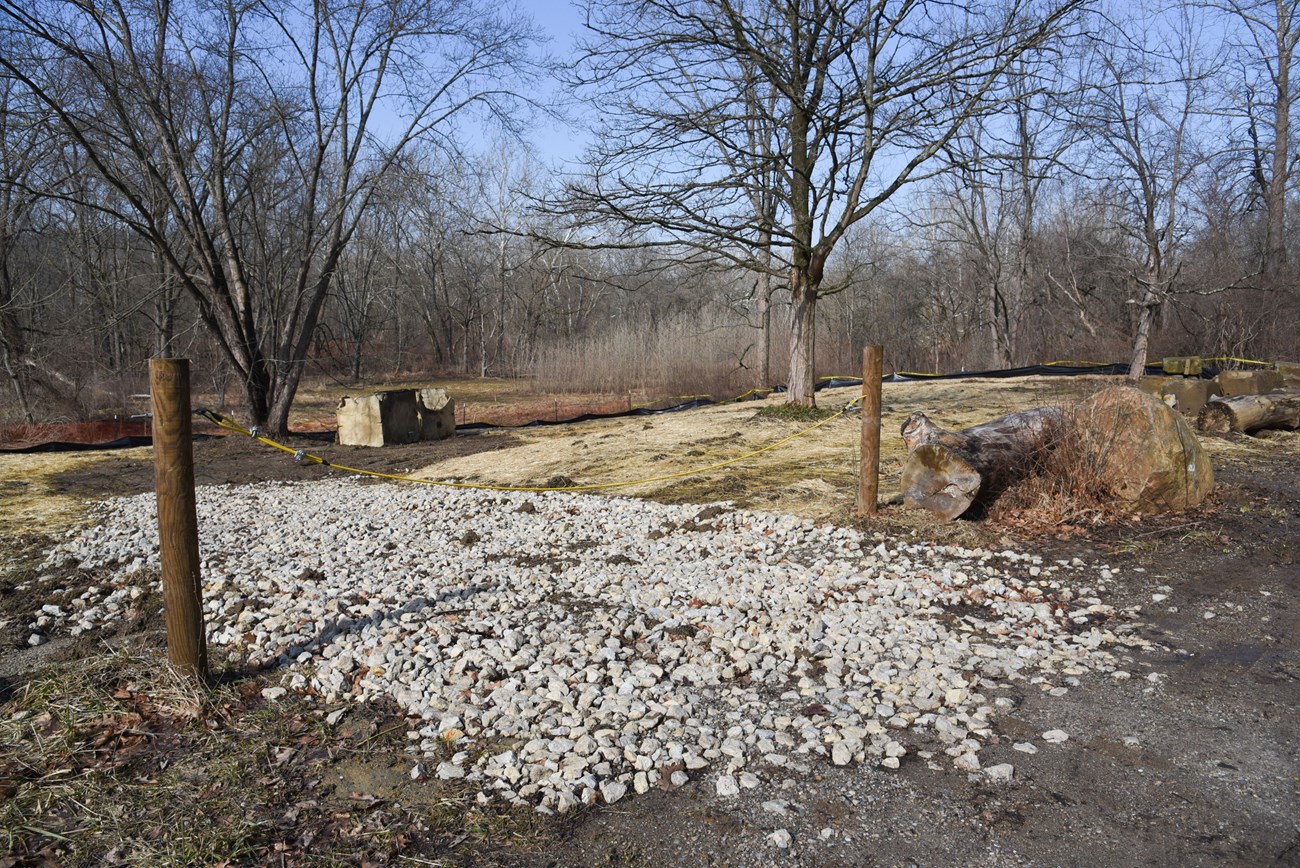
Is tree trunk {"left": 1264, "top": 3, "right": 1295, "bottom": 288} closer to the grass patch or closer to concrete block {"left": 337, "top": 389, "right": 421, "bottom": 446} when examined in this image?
concrete block {"left": 337, "top": 389, "right": 421, "bottom": 446}

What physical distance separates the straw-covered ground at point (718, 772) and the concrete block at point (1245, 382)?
26.7ft

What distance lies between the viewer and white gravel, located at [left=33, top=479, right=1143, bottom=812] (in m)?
3.32

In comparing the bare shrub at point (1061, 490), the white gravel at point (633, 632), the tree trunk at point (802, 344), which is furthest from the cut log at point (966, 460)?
Answer: the tree trunk at point (802, 344)

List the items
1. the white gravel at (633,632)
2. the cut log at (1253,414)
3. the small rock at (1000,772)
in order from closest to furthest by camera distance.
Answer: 1. the small rock at (1000,772)
2. the white gravel at (633,632)
3. the cut log at (1253,414)

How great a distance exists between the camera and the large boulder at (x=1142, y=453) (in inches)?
253

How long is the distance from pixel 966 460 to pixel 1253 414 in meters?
6.16

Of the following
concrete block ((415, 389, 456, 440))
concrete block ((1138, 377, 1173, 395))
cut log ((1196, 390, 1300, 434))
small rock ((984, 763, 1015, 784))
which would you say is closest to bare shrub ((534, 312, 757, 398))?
concrete block ((415, 389, 456, 440))

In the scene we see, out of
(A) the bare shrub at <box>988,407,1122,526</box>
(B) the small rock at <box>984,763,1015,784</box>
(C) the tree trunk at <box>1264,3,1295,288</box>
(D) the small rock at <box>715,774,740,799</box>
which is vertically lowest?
(B) the small rock at <box>984,763,1015,784</box>

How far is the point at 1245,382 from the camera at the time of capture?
40.8 feet

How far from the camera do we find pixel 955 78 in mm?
10578

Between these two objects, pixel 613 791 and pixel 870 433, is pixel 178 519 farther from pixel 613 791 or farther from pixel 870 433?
pixel 870 433

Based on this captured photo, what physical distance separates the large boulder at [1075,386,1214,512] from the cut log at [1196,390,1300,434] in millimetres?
4559

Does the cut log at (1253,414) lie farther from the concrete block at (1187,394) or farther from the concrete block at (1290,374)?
the concrete block at (1290,374)

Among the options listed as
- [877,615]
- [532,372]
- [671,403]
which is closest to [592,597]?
[877,615]
